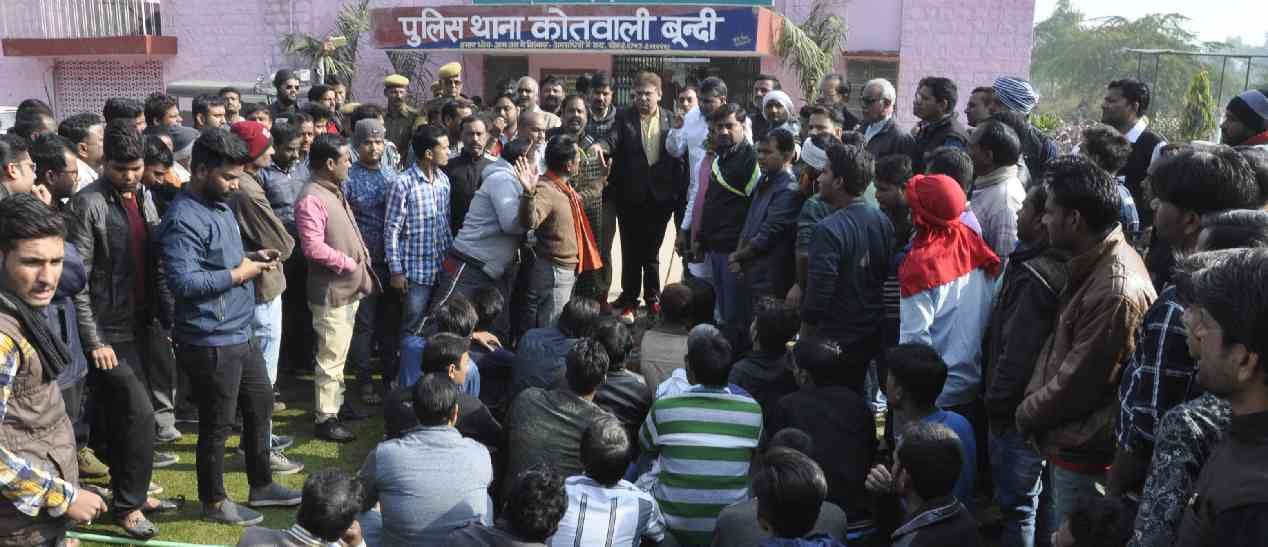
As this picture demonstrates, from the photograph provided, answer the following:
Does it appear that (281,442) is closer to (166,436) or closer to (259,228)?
(166,436)

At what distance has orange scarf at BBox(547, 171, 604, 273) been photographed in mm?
5961

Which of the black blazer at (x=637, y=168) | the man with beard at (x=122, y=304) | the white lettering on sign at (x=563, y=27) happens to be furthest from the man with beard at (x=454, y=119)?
the white lettering on sign at (x=563, y=27)

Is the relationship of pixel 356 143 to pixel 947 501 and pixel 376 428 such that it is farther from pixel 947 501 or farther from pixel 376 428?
pixel 947 501

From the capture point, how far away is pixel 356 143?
596cm

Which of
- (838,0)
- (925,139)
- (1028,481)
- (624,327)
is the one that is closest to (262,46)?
(838,0)

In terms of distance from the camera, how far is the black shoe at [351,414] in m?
5.77

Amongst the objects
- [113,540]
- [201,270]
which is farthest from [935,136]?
[113,540]

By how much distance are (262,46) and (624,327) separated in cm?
1403

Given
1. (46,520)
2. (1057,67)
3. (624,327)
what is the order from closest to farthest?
(46,520), (624,327), (1057,67)

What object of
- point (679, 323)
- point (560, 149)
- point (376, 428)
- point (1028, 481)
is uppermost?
point (560, 149)

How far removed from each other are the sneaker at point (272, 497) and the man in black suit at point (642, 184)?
3.15 m

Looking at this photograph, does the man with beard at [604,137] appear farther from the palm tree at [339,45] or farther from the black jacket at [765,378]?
the palm tree at [339,45]

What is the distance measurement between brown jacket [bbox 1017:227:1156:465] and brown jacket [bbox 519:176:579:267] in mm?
3057

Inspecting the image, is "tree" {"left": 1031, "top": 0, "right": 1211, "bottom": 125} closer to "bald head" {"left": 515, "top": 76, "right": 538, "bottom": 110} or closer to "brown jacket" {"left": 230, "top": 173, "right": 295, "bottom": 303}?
"bald head" {"left": 515, "top": 76, "right": 538, "bottom": 110}
